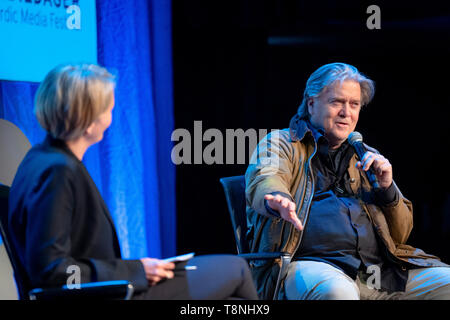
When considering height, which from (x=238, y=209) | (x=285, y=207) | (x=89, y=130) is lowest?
(x=238, y=209)

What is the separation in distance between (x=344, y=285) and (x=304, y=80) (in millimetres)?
2174

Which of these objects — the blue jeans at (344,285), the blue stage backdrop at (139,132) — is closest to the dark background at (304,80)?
the blue stage backdrop at (139,132)

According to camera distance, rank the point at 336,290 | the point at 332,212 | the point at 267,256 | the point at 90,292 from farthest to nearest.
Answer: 1. the point at 332,212
2. the point at 267,256
3. the point at 336,290
4. the point at 90,292

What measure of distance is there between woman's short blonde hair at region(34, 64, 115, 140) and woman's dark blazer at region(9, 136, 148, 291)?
0.26 ft

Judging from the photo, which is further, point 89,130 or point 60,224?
point 89,130

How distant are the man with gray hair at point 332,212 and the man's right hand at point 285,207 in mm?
13

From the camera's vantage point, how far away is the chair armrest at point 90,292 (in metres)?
1.60

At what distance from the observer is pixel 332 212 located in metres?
2.59

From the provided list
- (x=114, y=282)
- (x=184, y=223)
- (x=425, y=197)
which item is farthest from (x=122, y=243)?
(x=425, y=197)

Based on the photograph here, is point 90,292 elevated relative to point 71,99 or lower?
lower

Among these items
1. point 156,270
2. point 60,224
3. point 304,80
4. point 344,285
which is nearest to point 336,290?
point 344,285

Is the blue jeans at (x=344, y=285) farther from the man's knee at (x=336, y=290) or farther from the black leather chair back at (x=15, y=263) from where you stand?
the black leather chair back at (x=15, y=263)

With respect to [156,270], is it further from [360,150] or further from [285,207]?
[360,150]
